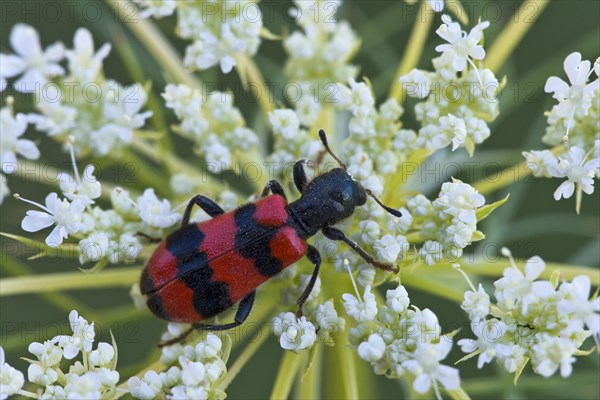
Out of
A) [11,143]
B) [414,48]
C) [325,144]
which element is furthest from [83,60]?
[414,48]

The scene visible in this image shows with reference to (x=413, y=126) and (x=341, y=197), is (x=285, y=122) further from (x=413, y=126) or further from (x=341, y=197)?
(x=413, y=126)

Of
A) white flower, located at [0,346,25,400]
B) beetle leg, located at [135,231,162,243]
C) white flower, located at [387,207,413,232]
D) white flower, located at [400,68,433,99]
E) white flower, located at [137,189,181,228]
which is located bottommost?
white flower, located at [0,346,25,400]

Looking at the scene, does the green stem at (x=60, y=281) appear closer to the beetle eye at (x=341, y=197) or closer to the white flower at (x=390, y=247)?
the beetle eye at (x=341, y=197)

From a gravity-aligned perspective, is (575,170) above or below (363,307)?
above

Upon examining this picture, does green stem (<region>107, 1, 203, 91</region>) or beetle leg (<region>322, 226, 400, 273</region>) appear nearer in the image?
beetle leg (<region>322, 226, 400, 273</region>)

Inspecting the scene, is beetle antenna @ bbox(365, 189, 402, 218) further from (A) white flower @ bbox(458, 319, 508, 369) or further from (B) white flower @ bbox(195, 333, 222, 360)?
(B) white flower @ bbox(195, 333, 222, 360)

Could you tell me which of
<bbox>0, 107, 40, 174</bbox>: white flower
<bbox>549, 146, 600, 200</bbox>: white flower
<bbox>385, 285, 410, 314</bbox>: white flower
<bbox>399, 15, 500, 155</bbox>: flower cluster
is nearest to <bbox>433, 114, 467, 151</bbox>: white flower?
<bbox>399, 15, 500, 155</bbox>: flower cluster

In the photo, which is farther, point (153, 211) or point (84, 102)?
point (84, 102)
